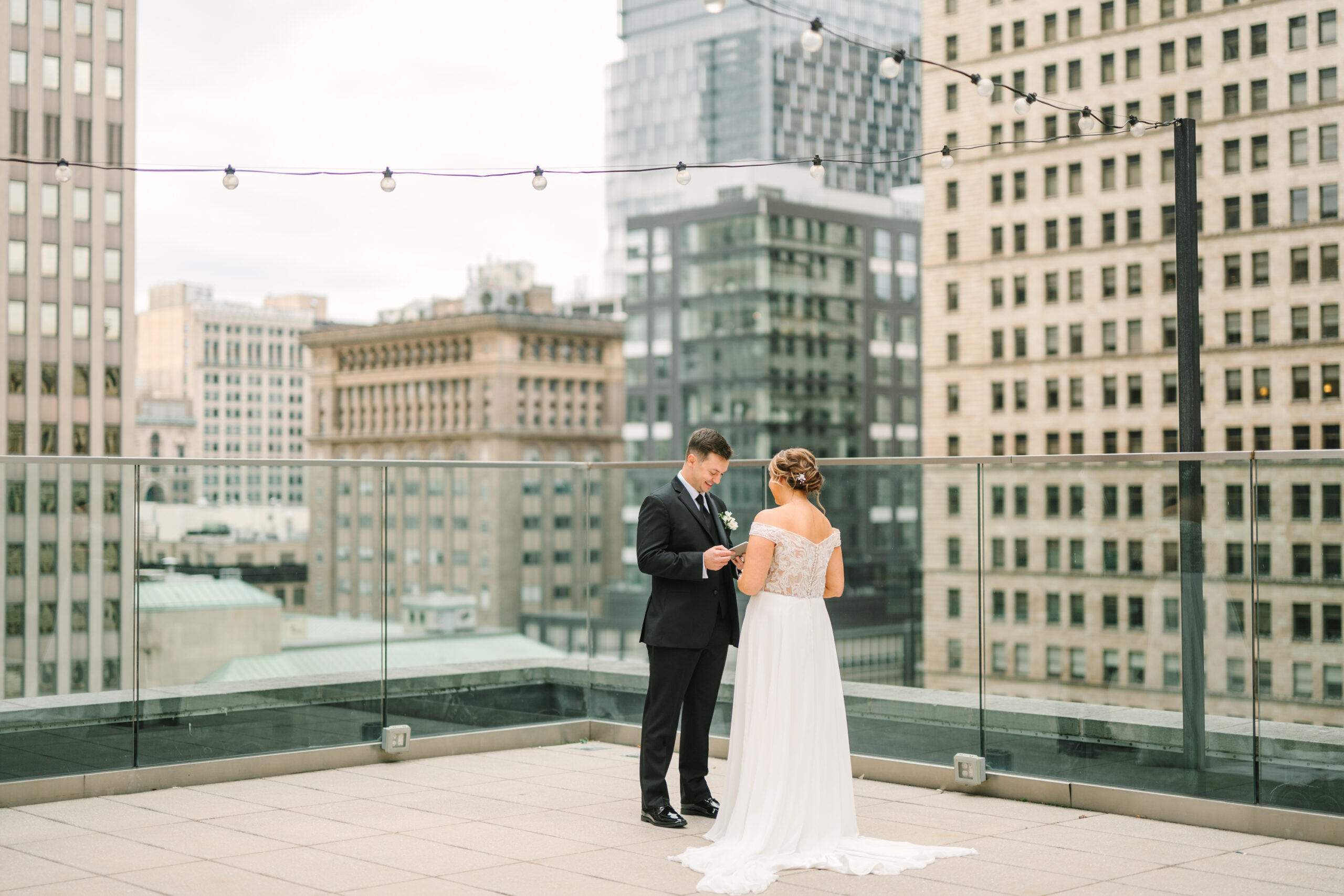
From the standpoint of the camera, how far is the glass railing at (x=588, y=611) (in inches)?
304

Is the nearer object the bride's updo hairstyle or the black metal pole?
the bride's updo hairstyle

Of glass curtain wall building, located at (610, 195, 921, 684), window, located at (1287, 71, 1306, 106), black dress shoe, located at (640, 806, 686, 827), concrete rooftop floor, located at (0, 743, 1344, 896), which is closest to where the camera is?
concrete rooftop floor, located at (0, 743, 1344, 896)

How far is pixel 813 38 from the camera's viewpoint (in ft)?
30.1

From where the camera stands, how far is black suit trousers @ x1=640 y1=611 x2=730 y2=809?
7570mm

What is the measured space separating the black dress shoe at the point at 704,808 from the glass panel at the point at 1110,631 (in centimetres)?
178

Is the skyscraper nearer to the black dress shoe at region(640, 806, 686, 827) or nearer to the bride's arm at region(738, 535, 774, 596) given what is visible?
the black dress shoe at region(640, 806, 686, 827)

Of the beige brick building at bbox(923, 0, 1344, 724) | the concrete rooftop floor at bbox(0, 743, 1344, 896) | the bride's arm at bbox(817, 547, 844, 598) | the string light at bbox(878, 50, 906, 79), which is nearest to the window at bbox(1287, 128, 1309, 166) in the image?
the beige brick building at bbox(923, 0, 1344, 724)

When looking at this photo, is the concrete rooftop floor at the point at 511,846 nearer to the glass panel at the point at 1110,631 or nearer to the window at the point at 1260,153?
the glass panel at the point at 1110,631

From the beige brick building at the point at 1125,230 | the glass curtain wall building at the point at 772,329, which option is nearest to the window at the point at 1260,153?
the beige brick building at the point at 1125,230

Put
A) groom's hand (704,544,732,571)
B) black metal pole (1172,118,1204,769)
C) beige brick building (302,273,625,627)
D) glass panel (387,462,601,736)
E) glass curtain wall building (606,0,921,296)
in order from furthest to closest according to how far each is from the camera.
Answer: beige brick building (302,273,625,627) < glass curtain wall building (606,0,921,296) < glass panel (387,462,601,736) < black metal pole (1172,118,1204,769) < groom's hand (704,544,732,571)

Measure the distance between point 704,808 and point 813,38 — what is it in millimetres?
4701

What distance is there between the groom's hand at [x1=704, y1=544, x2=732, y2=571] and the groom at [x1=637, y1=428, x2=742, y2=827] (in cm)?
8

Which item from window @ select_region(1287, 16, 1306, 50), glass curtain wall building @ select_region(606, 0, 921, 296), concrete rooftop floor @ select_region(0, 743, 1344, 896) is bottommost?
concrete rooftop floor @ select_region(0, 743, 1344, 896)

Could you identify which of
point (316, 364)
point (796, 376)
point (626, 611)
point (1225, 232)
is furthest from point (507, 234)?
point (626, 611)
